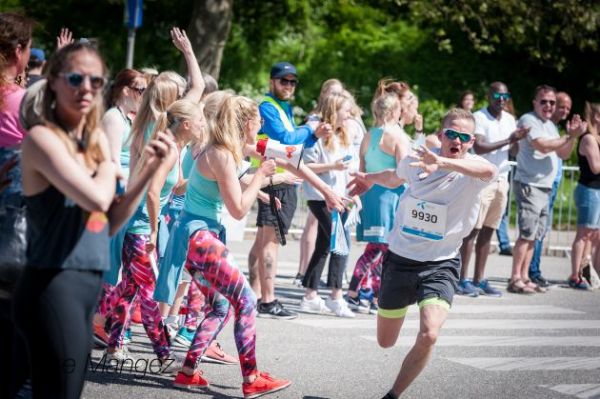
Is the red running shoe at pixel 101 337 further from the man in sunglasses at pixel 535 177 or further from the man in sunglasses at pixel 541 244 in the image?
the man in sunglasses at pixel 541 244

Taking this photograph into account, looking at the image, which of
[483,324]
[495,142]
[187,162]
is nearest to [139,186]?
[187,162]

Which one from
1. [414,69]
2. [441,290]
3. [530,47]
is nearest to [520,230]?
[441,290]

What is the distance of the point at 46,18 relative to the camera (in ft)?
70.7

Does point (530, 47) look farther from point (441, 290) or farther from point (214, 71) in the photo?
point (441, 290)

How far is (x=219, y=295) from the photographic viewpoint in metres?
6.48

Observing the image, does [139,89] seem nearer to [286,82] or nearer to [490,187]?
[286,82]

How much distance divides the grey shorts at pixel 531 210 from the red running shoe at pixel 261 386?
5.96m

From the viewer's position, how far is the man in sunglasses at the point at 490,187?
1127cm

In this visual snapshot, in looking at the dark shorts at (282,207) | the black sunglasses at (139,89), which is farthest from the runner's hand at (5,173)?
the dark shorts at (282,207)

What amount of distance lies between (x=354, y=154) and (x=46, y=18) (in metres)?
13.2

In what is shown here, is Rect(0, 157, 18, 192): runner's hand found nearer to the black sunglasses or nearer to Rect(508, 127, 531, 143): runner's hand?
the black sunglasses

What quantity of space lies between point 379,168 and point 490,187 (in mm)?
2064

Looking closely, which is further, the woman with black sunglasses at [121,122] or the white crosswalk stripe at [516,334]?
the white crosswalk stripe at [516,334]

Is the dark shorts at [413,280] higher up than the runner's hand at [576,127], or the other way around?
the runner's hand at [576,127]
